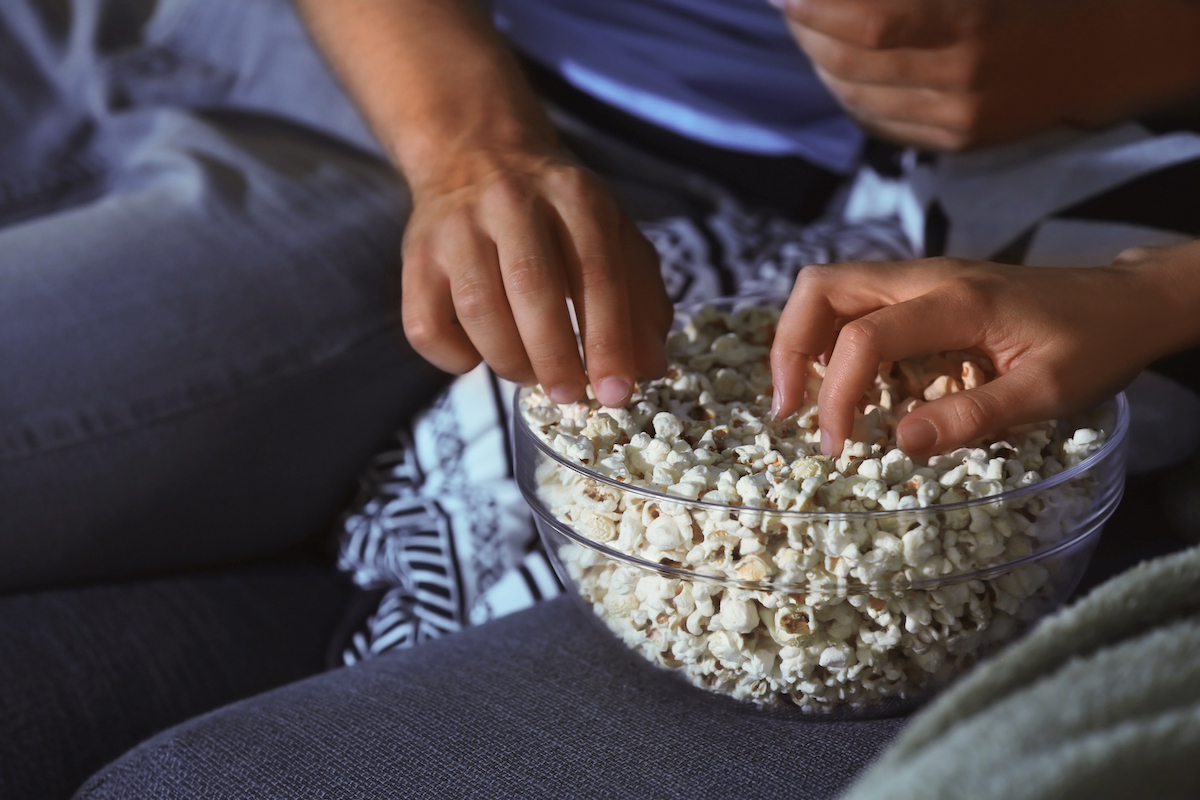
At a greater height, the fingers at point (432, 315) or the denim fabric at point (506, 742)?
the fingers at point (432, 315)

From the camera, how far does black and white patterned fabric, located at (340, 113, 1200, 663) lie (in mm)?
757

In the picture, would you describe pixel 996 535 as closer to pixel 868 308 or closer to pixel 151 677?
pixel 868 308

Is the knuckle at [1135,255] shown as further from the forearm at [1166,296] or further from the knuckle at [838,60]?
the knuckle at [838,60]

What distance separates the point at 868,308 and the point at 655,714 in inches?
10.5

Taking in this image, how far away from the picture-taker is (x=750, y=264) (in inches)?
36.0

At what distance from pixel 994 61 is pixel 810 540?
1.52 ft

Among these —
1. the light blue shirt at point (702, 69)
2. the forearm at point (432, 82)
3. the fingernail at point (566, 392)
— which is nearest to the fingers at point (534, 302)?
the fingernail at point (566, 392)

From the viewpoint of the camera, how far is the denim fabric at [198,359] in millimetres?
852

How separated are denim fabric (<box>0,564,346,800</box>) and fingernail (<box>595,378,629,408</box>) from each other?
18.2 inches

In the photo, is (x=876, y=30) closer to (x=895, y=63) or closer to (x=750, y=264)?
(x=895, y=63)

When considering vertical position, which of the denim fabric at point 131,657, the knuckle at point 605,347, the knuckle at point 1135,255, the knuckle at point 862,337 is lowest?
the denim fabric at point 131,657

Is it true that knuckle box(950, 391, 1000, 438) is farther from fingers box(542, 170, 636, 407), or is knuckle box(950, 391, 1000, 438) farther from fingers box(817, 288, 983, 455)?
fingers box(542, 170, 636, 407)

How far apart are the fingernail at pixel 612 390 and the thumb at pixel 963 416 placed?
15 centimetres

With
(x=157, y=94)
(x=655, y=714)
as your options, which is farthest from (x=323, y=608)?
(x=157, y=94)
